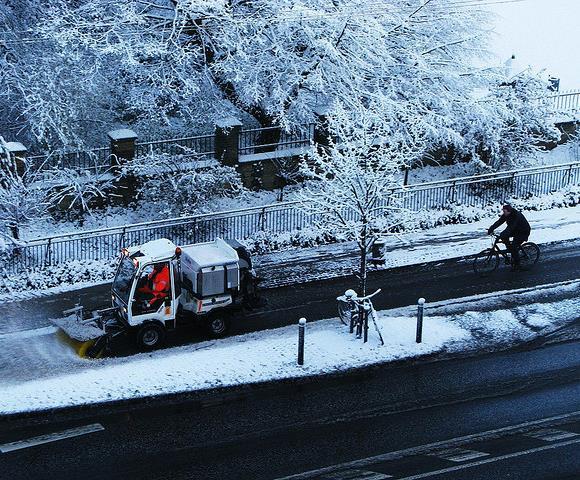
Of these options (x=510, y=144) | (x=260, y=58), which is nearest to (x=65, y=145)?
(x=260, y=58)

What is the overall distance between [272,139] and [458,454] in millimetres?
14598

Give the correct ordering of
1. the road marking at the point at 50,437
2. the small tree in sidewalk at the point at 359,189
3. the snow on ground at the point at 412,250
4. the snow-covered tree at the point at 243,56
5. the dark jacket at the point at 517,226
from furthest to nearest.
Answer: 1. the snow-covered tree at the point at 243,56
2. the snow on ground at the point at 412,250
3. the dark jacket at the point at 517,226
4. the small tree in sidewalk at the point at 359,189
5. the road marking at the point at 50,437

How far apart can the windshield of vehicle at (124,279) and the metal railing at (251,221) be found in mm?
3491

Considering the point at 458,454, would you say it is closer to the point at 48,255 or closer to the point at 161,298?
the point at 161,298

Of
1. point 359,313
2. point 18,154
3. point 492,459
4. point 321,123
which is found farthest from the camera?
point 321,123

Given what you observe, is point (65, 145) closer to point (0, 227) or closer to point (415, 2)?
point (0, 227)

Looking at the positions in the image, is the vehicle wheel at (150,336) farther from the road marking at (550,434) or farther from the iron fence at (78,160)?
Result: the iron fence at (78,160)

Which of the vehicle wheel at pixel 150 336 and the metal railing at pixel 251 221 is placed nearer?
the vehicle wheel at pixel 150 336

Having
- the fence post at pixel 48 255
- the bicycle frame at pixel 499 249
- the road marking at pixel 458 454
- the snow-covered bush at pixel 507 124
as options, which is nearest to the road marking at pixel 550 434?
the road marking at pixel 458 454

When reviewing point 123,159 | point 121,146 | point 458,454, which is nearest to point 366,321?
point 458,454

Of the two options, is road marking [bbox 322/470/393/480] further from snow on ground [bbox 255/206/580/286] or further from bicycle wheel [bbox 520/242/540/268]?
bicycle wheel [bbox 520/242/540/268]

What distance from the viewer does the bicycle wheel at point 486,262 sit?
78.8 feet

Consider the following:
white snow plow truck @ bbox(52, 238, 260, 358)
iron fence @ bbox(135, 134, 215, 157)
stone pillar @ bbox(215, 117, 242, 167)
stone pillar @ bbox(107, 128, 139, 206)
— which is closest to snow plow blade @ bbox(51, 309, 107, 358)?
white snow plow truck @ bbox(52, 238, 260, 358)

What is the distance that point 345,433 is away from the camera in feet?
54.5
